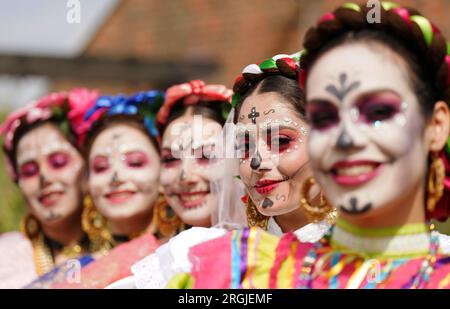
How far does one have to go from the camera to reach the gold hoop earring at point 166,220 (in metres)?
4.12

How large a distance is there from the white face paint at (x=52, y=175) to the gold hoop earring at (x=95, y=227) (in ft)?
0.36

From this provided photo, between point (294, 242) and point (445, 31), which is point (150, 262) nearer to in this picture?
point (294, 242)

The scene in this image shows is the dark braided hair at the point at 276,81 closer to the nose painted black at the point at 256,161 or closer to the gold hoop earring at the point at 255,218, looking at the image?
the nose painted black at the point at 256,161

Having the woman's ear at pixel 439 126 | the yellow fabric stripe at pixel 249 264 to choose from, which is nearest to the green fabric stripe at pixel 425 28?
the woman's ear at pixel 439 126

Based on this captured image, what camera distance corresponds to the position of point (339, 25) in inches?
93.8

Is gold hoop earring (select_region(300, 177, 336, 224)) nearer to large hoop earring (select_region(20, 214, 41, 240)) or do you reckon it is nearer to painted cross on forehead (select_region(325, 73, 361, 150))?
painted cross on forehead (select_region(325, 73, 361, 150))

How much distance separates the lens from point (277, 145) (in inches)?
122

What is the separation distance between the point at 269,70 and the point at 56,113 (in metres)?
1.95

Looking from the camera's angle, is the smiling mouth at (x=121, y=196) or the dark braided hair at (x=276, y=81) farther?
the smiling mouth at (x=121, y=196)

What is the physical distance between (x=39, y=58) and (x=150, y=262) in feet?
28.8

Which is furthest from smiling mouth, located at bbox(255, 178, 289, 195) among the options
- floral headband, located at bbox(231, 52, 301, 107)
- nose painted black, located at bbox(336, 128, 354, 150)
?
nose painted black, located at bbox(336, 128, 354, 150)

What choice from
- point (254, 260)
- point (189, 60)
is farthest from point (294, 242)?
point (189, 60)

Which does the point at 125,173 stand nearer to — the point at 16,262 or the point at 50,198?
the point at 50,198

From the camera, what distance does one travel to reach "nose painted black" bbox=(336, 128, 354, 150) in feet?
7.27
